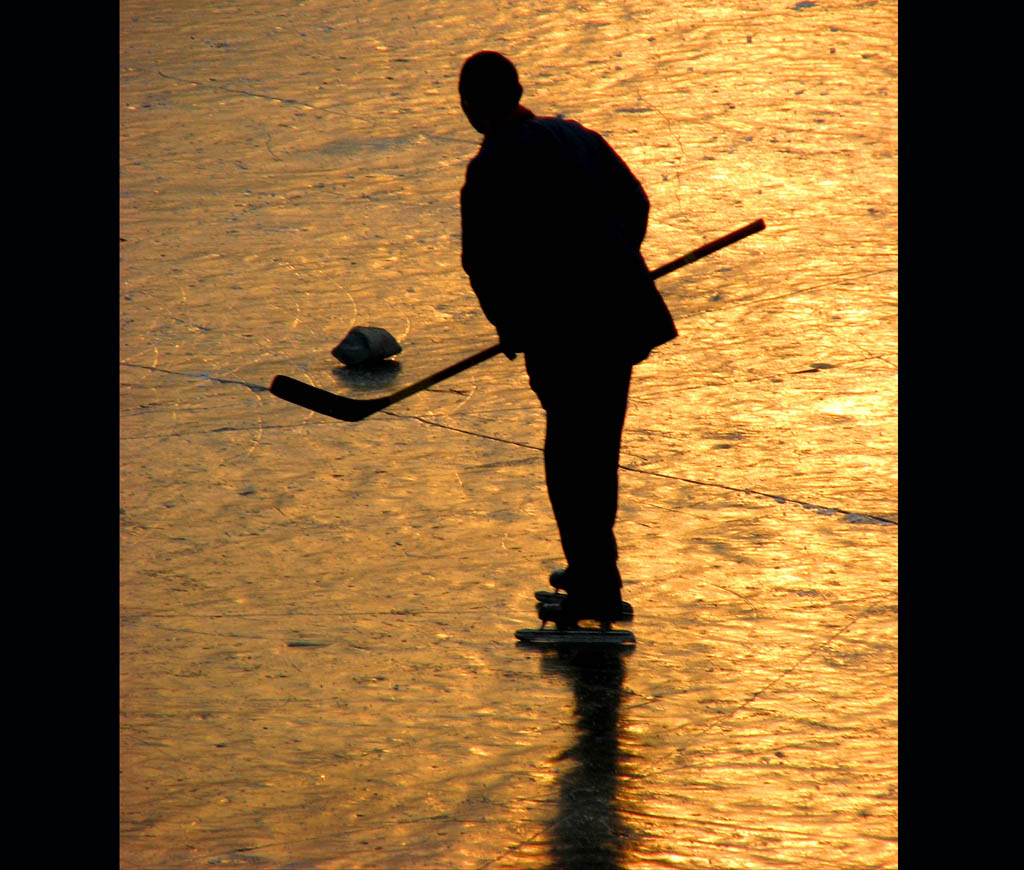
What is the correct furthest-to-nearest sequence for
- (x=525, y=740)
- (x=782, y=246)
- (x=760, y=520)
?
1. (x=782, y=246)
2. (x=760, y=520)
3. (x=525, y=740)

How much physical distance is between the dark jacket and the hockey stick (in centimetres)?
→ 25

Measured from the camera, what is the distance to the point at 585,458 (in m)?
4.43

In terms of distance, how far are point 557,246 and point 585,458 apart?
62cm

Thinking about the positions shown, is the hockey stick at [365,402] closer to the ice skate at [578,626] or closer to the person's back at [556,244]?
the person's back at [556,244]

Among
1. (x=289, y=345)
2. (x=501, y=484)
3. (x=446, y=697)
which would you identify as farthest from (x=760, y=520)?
(x=289, y=345)

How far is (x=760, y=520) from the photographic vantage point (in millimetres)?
4898

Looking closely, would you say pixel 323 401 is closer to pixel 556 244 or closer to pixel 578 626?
pixel 556 244

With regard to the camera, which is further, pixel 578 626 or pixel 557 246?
pixel 578 626

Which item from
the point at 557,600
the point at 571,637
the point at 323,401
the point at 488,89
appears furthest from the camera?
the point at 323,401

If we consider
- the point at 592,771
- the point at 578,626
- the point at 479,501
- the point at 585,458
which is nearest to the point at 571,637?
the point at 578,626

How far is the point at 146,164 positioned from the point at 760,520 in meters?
4.75

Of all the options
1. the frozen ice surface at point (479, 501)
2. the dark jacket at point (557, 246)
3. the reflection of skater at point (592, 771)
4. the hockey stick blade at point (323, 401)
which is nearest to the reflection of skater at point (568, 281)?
the dark jacket at point (557, 246)

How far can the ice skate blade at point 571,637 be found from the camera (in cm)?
434

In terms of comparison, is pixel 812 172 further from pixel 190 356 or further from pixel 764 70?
pixel 190 356
